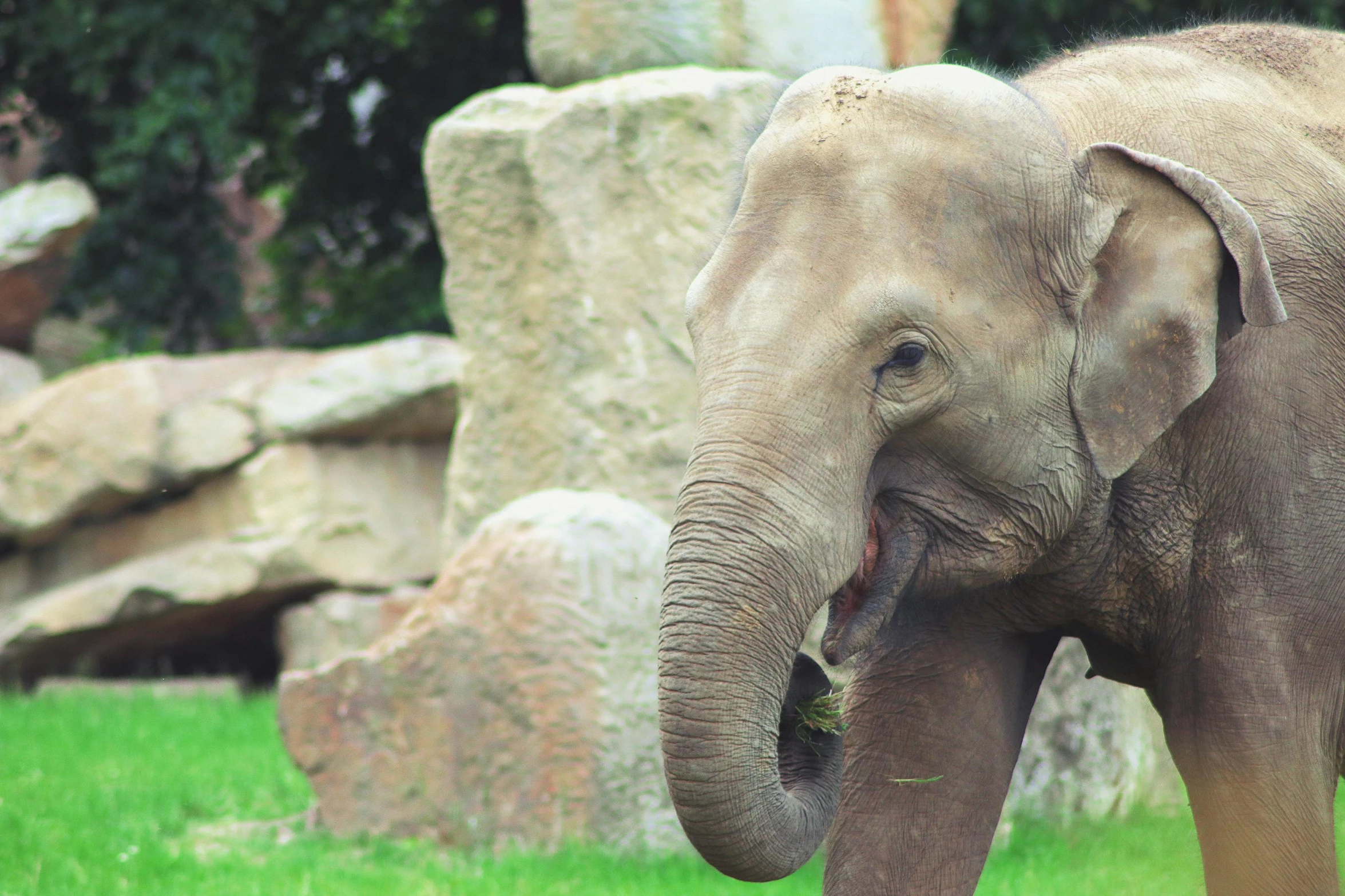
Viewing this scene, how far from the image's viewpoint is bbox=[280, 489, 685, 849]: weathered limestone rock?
19.1ft

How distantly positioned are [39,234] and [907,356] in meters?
9.56

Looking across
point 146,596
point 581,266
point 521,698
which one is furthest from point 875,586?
point 146,596

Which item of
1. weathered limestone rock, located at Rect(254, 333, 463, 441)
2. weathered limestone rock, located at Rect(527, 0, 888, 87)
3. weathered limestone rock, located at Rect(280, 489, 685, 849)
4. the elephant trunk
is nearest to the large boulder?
weathered limestone rock, located at Rect(254, 333, 463, 441)

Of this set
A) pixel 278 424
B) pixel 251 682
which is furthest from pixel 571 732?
pixel 251 682

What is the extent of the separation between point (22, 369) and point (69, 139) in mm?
2160

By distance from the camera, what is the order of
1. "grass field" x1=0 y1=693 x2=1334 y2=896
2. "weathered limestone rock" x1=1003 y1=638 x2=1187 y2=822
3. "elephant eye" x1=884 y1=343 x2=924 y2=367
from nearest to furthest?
"elephant eye" x1=884 y1=343 x2=924 y2=367 → "grass field" x1=0 y1=693 x2=1334 y2=896 → "weathered limestone rock" x1=1003 y1=638 x2=1187 y2=822

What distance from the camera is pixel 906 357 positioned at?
2936 mm

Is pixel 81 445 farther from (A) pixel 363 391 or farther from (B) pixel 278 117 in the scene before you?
(B) pixel 278 117

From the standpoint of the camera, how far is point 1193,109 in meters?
3.35

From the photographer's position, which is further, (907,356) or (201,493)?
(201,493)

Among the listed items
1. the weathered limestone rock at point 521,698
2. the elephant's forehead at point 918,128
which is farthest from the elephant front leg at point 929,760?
the weathered limestone rock at point 521,698

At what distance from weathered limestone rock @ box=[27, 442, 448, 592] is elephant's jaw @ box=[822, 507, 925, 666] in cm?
761

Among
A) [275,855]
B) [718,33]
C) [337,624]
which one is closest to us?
[275,855]

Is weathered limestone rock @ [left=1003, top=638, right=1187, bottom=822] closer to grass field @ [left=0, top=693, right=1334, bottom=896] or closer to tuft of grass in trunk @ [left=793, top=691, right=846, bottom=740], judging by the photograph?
grass field @ [left=0, top=693, right=1334, bottom=896]
